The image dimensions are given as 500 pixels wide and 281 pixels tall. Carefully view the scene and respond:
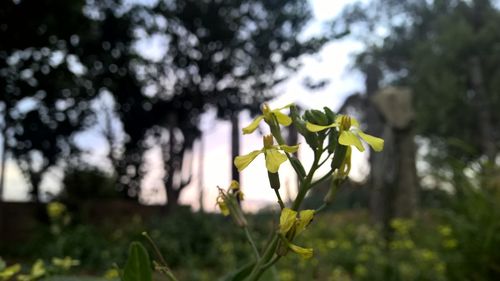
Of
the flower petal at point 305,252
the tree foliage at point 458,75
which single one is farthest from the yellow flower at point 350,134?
the tree foliage at point 458,75

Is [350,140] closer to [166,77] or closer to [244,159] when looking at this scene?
[244,159]

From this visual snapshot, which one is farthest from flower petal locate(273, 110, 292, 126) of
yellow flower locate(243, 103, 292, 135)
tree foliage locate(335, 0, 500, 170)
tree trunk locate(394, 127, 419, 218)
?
tree foliage locate(335, 0, 500, 170)

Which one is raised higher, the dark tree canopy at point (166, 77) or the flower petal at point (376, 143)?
the dark tree canopy at point (166, 77)

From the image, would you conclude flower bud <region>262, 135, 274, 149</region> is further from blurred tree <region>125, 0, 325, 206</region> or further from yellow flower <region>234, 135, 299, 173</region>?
blurred tree <region>125, 0, 325, 206</region>

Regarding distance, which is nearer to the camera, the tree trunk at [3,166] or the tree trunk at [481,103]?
the tree trunk at [3,166]

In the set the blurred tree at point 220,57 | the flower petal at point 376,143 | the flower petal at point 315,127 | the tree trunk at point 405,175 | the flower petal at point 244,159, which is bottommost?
the flower petal at point 244,159

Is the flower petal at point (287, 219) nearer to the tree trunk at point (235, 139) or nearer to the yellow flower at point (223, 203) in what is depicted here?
the yellow flower at point (223, 203)

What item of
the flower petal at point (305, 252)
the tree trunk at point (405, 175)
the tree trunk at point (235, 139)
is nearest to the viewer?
the flower petal at point (305, 252)
